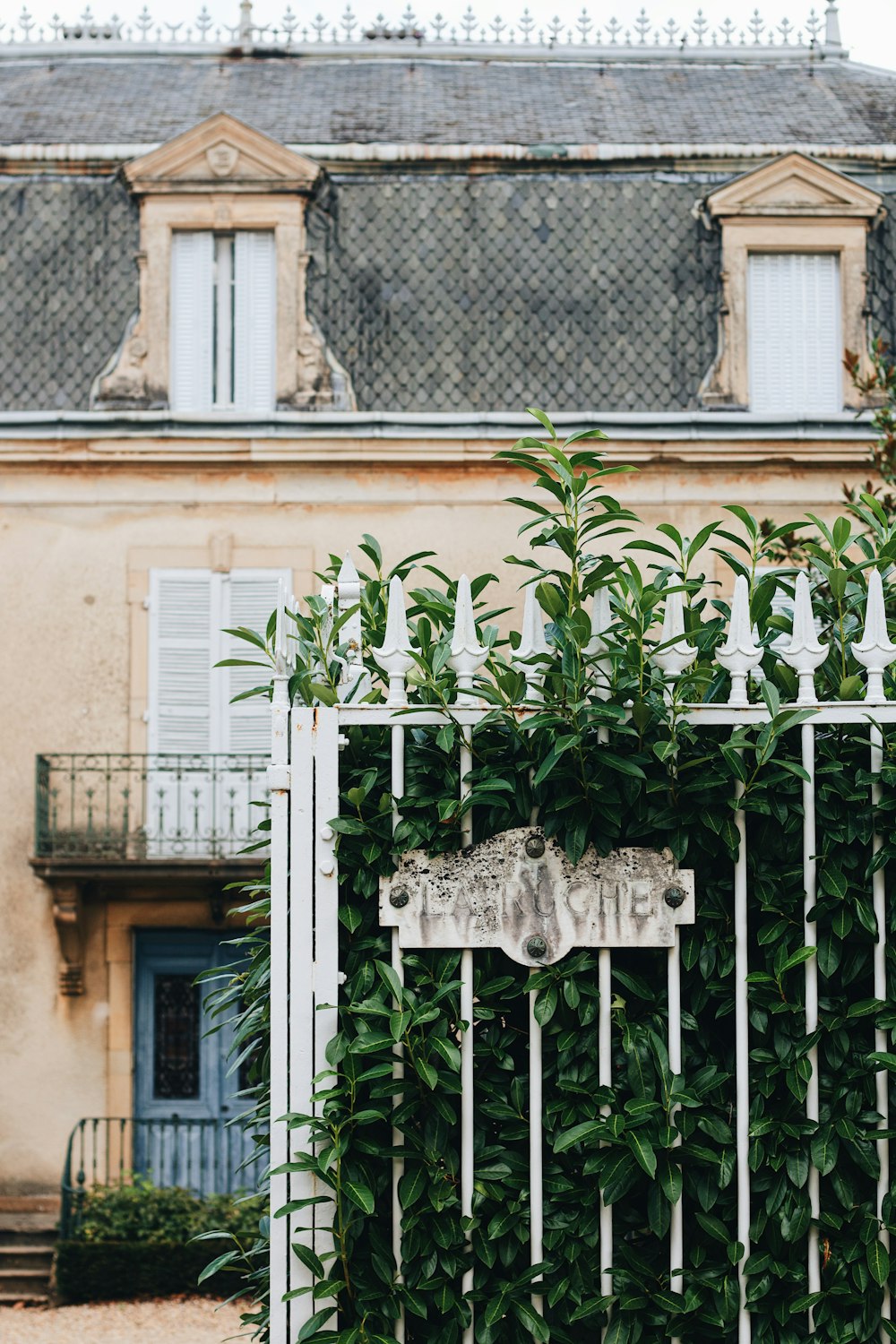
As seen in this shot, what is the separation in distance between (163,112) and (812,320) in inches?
238

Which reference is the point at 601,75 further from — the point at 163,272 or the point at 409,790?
the point at 409,790

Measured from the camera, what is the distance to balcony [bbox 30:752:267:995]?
11.8 meters

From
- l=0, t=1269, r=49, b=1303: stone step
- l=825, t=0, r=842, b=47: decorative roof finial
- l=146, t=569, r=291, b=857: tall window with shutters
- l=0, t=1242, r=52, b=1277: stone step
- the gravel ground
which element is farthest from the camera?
l=825, t=0, r=842, b=47: decorative roof finial

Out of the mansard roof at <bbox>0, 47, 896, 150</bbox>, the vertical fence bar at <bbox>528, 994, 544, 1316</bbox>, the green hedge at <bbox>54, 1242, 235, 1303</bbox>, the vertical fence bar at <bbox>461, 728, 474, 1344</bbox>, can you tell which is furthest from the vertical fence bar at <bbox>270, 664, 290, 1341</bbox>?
the mansard roof at <bbox>0, 47, 896, 150</bbox>

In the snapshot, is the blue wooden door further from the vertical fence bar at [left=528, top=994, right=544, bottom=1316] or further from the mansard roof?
the vertical fence bar at [left=528, top=994, right=544, bottom=1316]

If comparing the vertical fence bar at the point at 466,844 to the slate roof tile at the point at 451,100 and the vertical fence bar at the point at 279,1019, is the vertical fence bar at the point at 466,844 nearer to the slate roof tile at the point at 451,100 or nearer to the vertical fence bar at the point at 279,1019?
the vertical fence bar at the point at 279,1019

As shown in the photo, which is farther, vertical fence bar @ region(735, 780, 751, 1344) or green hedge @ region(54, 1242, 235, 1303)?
green hedge @ region(54, 1242, 235, 1303)

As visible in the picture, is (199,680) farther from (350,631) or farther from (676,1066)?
(676,1066)

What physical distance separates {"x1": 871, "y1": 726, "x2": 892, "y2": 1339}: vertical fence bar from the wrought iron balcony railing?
8.82 meters

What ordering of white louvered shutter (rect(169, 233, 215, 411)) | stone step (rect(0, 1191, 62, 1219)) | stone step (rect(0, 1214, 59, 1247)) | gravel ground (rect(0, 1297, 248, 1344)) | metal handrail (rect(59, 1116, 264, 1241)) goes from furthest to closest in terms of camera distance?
white louvered shutter (rect(169, 233, 215, 411)) < stone step (rect(0, 1191, 62, 1219)) < metal handrail (rect(59, 1116, 264, 1241)) < stone step (rect(0, 1214, 59, 1247)) < gravel ground (rect(0, 1297, 248, 1344))

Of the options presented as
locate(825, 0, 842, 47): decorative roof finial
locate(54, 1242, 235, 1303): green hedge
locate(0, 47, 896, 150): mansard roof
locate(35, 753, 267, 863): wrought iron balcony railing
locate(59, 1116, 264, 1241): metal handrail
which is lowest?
locate(54, 1242, 235, 1303): green hedge

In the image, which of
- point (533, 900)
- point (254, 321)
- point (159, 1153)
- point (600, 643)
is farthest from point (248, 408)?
point (533, 900)

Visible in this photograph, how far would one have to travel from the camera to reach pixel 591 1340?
3393mm

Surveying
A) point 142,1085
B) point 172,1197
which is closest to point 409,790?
point 172,1197
